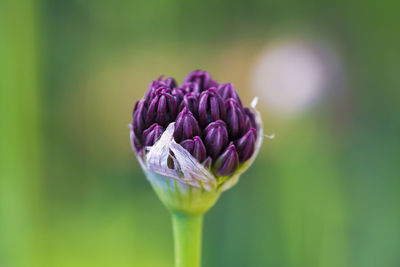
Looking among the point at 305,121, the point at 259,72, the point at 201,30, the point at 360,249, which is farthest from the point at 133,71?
the point at 360,249

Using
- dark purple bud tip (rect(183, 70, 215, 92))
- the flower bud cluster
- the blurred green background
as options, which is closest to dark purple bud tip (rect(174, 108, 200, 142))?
the flower bud cluster

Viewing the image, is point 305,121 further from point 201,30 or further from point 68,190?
point 68,190

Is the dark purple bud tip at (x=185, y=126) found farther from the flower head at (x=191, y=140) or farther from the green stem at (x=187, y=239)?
the green stem at (x=187, y=239)

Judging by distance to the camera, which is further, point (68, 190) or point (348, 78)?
point (348, 78)

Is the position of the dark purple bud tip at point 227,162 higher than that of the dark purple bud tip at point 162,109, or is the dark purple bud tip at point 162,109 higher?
the dark purple bud tip at point 162,109

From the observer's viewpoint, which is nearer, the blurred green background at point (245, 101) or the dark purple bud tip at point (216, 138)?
the dark purple bud tip at point (216, 138)

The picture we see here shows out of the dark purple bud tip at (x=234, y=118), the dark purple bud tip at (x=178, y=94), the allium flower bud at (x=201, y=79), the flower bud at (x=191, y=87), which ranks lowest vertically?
the dark purple bud tip at (x=234, y=118)

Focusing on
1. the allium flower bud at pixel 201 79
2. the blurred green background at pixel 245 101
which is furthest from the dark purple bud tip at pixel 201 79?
the blurred green background at pixel 245 101
